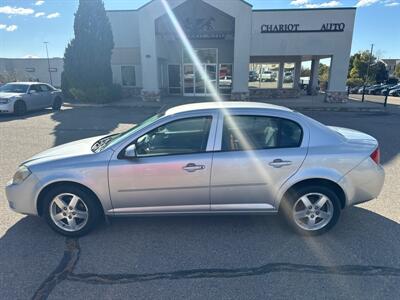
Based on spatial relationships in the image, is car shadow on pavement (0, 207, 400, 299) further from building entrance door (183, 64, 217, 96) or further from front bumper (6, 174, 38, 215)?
building entrance door (183, 64, 217, 96)

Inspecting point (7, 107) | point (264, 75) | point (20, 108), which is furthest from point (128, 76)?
point (264, 75)

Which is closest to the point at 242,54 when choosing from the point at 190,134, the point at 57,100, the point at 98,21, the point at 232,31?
the point at 232,31

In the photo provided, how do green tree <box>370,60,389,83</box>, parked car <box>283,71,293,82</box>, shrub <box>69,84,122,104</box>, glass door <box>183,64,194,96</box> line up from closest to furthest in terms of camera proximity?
shrub <box>69,84,122,104</box> → glass door <box>183,64,194,96</box> → parked car <box>283,71,293,82</box> → green tree <box>370,60,389,83</box>

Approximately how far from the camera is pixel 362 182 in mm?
3309

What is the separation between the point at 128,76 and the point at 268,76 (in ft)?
35.2

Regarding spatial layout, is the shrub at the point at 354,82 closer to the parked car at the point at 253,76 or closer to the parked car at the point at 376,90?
the parked car at the point at 376,90

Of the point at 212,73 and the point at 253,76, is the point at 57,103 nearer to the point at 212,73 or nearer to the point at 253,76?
the point at 212,73

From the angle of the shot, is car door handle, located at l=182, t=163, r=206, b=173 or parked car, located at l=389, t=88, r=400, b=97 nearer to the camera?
car door handle, located at l=182, t=163, r=206, b=173

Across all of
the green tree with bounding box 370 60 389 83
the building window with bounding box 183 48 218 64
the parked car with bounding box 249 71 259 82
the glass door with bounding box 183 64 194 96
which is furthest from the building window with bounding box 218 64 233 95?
the green tree with bounding box 370 60 389 83

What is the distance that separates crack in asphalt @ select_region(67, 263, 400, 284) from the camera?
2697 millimetres

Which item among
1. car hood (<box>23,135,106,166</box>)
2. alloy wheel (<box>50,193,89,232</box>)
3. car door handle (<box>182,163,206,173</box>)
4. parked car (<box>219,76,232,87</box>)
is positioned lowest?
alloy wheel (<box>50,193,89,232</box>)

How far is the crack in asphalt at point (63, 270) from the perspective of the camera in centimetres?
252

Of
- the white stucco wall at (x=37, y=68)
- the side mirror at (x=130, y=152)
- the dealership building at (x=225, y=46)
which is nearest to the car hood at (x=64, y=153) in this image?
the side mirror at (x=130, y=152)

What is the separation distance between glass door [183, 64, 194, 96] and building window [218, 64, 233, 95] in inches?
83.2
